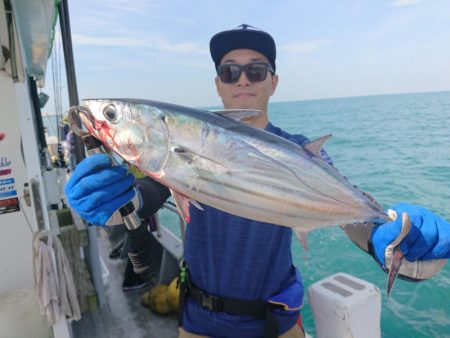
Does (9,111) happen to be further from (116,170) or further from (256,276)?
(256,276)

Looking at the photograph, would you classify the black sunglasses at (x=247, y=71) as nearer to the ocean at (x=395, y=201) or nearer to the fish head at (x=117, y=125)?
the fish head at (x=117, y=125)

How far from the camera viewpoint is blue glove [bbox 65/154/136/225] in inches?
65.2

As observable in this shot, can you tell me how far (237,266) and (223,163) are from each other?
2.90 feet

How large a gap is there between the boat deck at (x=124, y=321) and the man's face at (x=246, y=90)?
289cm

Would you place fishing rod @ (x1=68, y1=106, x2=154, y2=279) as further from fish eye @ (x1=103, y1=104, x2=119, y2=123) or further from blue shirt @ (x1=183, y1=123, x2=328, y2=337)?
blue shirt @ (x1=183, y1=123, x2=328, y2=337)

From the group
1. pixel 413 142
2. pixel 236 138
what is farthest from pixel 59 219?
pixel 413 142

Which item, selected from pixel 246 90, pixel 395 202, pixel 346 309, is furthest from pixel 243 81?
pixel 395 202

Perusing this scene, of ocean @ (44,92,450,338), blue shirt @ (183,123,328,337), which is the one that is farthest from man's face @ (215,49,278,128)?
ocean @ (44,92,450,338)

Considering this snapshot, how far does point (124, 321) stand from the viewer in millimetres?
4047

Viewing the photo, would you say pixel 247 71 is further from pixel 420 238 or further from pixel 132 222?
pixel 420 238

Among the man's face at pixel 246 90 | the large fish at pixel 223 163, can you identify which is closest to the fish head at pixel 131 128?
the large fish at pixel 223 163

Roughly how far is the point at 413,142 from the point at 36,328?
23803 millimetres

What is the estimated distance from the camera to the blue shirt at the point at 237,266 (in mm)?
2002

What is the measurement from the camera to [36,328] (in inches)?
124
